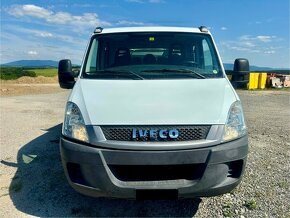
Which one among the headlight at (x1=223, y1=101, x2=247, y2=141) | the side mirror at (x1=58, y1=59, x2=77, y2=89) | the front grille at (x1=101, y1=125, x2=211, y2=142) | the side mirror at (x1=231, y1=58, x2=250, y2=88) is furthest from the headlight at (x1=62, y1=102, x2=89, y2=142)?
the side mirror at (x1=231, y1=58, x2=250, y2=88)

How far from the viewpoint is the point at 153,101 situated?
342 centimetres

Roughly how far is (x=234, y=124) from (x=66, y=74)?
2.59m

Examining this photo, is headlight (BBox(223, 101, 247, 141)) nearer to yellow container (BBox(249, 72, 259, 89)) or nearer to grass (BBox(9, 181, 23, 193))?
grass (BBox(9, 181, 23, 193))

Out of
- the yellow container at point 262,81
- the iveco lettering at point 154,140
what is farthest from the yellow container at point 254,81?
the iveco lettering at point 154,140

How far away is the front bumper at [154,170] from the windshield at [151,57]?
4.12 ft

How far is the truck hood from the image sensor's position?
10.5ft

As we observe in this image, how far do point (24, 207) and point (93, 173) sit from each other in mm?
1339

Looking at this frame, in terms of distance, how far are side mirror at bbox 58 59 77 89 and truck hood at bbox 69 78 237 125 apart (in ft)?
2.37

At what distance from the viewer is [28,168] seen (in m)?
5.18

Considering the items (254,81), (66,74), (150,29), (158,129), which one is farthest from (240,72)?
(254,81)

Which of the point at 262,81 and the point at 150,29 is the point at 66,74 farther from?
the point at 262,81

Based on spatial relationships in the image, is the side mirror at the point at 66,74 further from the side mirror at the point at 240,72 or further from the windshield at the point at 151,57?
the side mirror at the point at 240,72

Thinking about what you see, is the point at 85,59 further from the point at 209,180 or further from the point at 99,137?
the point at 209,180

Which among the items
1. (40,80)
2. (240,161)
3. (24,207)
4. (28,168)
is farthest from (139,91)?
(40,80)
